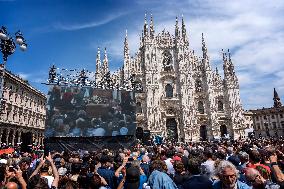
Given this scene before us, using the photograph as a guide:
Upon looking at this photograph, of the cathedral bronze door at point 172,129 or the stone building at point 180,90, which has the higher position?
the stone building at point 180,90

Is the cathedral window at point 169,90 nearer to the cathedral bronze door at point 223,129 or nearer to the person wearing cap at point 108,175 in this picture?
the cathedral bronze door at point 223,129

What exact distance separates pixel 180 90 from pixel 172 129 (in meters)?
5.72

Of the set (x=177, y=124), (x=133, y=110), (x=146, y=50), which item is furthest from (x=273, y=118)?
(x=133, y=110)

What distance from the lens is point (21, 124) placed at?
38.5 metres

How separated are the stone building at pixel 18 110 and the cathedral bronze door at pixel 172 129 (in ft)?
58.7

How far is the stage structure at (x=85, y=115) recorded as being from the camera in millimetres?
22741

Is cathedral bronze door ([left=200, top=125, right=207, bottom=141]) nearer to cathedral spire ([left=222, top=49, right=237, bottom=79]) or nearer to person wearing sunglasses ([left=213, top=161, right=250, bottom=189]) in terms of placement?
cathedral spire ([left=222, top=49, right=237, bottom=79])

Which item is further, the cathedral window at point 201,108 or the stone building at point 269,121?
the stone building at point 269,121

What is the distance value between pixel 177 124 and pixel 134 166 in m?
31.2

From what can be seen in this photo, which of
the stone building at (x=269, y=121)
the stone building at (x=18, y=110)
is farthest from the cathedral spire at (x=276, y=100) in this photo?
the stone building at (x=18, y=110)

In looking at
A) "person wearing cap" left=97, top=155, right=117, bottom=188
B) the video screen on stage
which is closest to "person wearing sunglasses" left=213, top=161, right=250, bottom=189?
"person wearing cap" left=97, top=155, right=117, bottom=188

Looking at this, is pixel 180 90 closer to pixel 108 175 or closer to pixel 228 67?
pixel 228 67

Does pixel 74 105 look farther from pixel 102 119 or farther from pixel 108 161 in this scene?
pixel 108 161

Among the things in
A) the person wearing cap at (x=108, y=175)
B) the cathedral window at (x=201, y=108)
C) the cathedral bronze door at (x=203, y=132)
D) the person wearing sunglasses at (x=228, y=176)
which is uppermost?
the cathedral window at (x=201, y=108)
